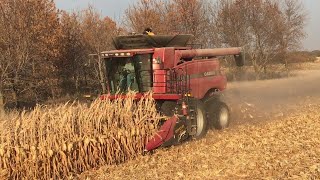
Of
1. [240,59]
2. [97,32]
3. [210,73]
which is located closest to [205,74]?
[210,73]

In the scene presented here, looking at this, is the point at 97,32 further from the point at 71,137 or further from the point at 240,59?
the point at 71,137

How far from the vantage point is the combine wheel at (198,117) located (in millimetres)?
9219

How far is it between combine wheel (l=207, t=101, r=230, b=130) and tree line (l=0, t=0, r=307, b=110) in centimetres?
742

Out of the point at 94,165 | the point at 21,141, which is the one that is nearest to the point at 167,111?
the point at 94,165

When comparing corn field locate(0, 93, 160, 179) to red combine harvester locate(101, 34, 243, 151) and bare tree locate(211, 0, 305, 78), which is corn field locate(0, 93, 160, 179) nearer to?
red combine harvester locate(101, 34, 243, 151)

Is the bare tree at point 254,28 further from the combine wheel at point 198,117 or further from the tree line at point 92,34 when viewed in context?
the combine wheel at point 198,117

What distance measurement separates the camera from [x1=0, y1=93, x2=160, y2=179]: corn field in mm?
6414

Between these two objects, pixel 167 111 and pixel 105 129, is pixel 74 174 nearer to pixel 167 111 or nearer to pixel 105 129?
pixel 105 129

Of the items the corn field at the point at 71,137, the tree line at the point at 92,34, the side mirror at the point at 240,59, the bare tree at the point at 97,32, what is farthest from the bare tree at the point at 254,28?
the corn field at the point at 71,137

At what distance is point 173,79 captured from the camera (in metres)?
9.53

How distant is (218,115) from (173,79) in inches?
70.8

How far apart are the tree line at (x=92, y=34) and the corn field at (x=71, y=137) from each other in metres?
8.08

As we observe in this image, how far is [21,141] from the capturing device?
6492mm

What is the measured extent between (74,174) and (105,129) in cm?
103
